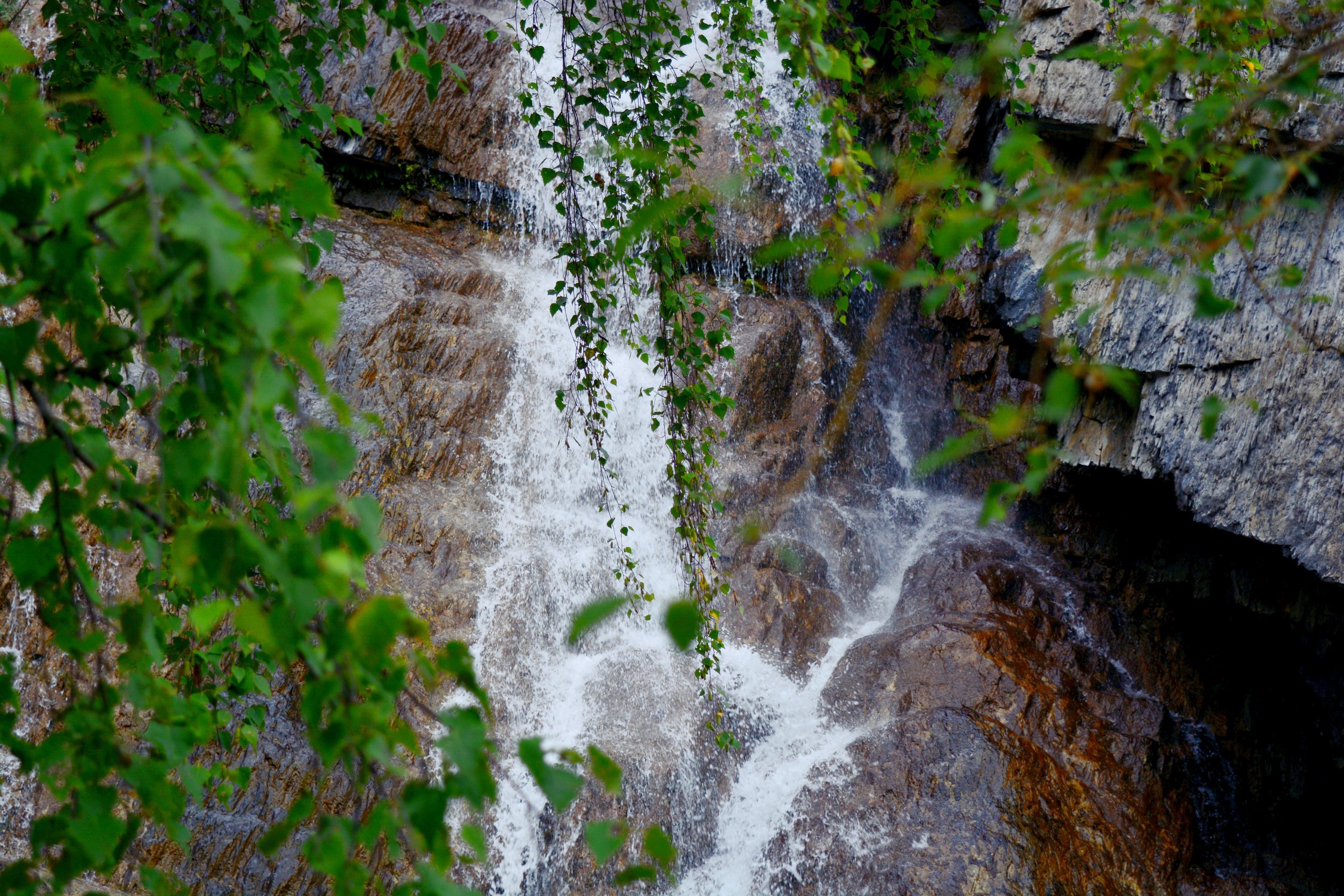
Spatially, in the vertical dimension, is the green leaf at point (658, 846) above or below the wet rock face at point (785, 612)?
above

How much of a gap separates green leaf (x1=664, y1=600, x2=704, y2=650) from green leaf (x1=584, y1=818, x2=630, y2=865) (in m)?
0.21

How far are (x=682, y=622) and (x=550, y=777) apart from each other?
9.1 inches

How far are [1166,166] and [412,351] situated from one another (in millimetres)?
6472

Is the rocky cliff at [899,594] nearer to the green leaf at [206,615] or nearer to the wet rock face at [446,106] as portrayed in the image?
the wet rock face at [446,106]

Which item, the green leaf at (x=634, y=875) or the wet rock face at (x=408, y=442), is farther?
the wet rock face at (x=408, y=442)

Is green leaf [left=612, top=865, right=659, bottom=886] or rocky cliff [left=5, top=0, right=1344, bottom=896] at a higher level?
green leaf [left=612, top=865, right=659, bottom=886]

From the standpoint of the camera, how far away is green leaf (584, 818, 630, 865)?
1.00 metres

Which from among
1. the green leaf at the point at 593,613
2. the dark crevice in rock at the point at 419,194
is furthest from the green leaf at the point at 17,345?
the dark crevice in rock at the point at 419,194

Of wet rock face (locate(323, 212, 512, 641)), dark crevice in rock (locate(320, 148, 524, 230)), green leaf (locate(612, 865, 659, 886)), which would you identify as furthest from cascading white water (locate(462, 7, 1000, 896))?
green leaf (locate(612, 865, 659, 886))

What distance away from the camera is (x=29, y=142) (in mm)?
965

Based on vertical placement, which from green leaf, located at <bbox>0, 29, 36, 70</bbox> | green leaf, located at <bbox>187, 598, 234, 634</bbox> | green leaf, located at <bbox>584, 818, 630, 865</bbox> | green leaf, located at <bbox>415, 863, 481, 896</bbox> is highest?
green leaf, located at <bbox>0, 29, 36, 70</bbox>

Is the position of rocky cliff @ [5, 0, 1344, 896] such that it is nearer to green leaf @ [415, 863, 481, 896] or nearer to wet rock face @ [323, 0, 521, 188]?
wet rock face @ [323, 0, 521, 188]

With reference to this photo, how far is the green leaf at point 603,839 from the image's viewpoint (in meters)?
1.00

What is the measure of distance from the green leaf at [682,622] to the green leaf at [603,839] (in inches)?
8.2
